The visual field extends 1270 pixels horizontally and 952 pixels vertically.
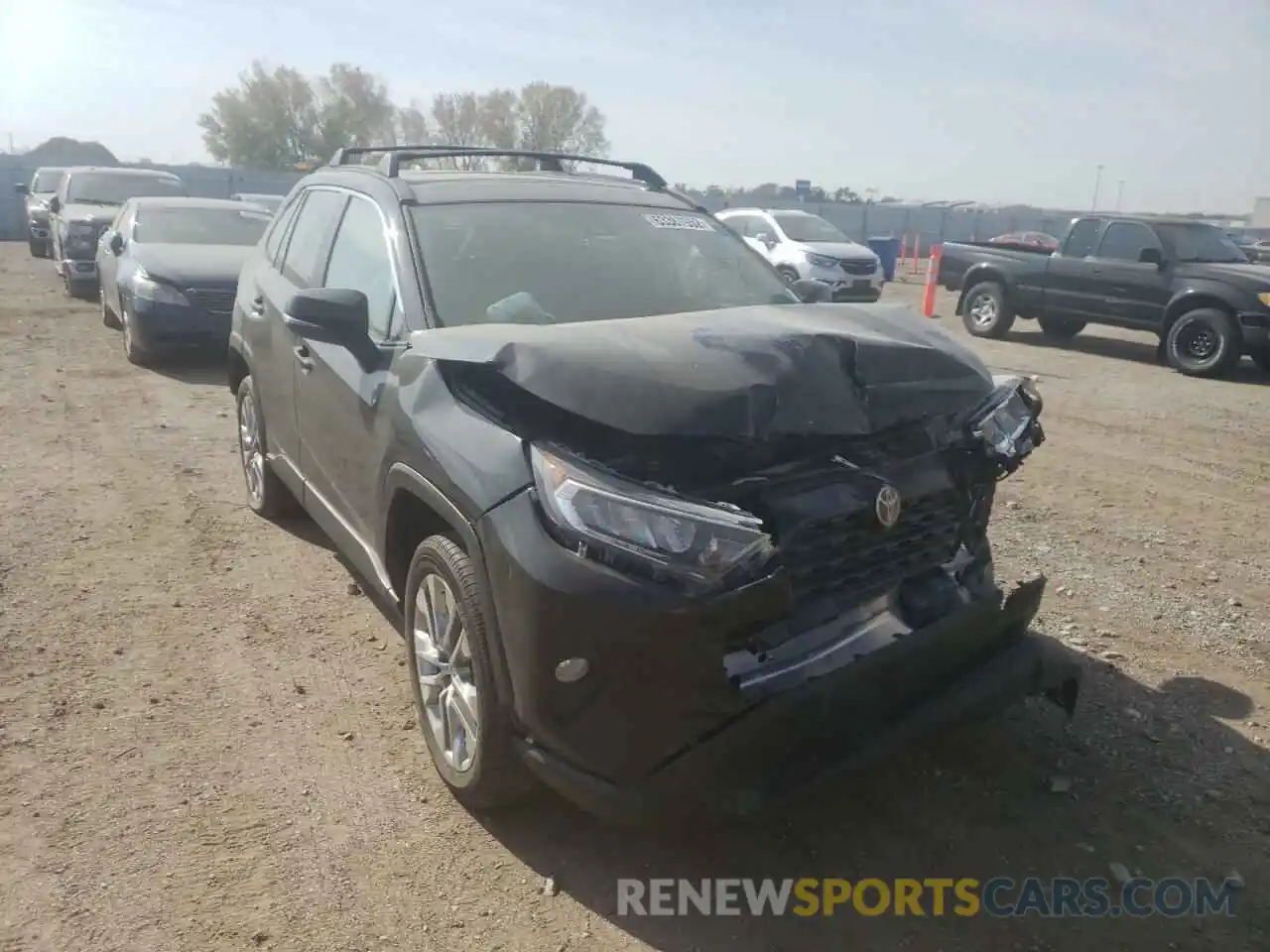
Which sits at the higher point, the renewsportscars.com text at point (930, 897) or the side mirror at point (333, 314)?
the side mirror at point (333, 314)

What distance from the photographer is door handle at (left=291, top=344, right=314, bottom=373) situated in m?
4.06

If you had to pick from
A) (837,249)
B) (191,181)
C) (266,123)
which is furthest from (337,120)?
(837,249)

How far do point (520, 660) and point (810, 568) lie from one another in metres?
0.79

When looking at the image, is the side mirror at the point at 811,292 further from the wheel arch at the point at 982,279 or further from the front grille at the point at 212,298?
the wheel arch at the point at 982,279

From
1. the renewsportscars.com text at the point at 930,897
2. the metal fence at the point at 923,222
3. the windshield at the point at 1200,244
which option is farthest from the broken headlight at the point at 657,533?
the metal fence at the point at 923,222

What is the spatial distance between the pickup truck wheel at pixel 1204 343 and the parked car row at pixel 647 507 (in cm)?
947

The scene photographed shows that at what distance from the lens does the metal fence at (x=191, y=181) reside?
30.4 m

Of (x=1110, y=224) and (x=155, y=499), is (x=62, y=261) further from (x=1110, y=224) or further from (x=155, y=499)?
(x=1110, y=224)

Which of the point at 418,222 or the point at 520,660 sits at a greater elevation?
the point at 418,222

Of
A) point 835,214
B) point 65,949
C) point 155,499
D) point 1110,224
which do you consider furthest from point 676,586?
point 835,214

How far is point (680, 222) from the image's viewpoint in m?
4.29

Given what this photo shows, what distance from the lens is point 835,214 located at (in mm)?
37688

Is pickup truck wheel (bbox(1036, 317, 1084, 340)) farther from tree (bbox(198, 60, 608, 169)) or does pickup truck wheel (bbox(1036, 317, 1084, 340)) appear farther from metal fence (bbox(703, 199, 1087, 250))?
tree (bbox(198, 60, 608, 169))

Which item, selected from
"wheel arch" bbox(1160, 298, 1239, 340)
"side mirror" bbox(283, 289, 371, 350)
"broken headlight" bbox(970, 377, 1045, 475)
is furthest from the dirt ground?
"wheel arch" bbox(1160, 298, 1239, 340)
